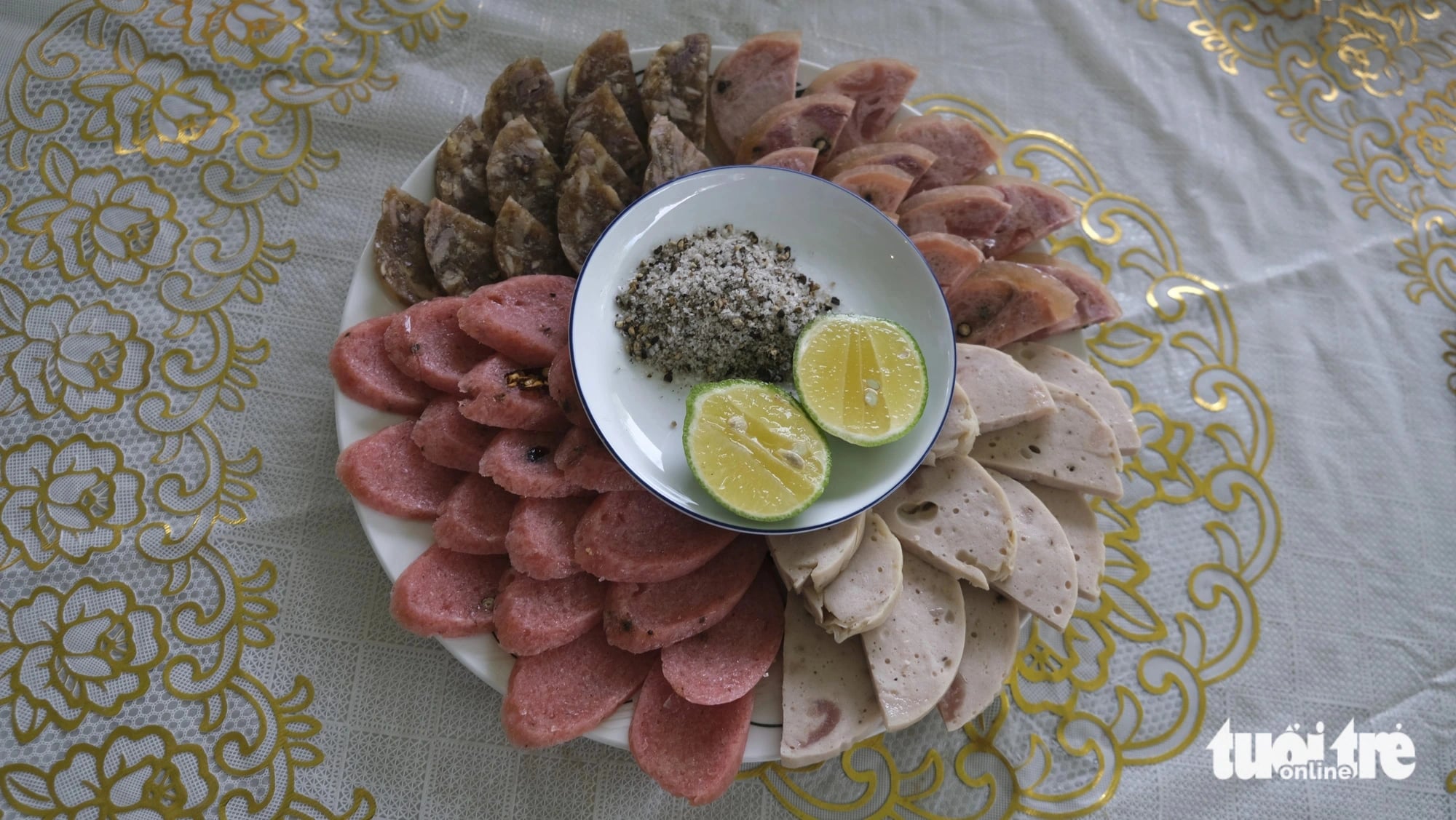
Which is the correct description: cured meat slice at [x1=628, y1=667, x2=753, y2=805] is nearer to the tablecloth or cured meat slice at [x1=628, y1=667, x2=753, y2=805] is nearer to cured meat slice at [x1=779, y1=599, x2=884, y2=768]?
cured meat slice at [x1=779, y1=599, x2=884, y2=768]

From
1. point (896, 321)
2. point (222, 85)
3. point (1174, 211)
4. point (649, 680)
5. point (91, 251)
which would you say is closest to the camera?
point (649, 680)

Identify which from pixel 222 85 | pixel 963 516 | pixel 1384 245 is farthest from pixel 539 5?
pixel 1384 245

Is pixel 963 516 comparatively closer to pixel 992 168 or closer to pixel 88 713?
pixel 992 168

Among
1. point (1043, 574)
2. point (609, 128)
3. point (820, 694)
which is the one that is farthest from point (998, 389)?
point (609, 128)

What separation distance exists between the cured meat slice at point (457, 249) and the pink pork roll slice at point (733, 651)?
107cm

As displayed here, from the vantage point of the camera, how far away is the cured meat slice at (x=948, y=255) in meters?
2.37

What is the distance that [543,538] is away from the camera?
6.68ft

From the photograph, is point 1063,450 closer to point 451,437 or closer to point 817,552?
point 817,552

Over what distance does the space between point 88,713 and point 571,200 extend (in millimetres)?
1731

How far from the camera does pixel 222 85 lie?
280 centimetres

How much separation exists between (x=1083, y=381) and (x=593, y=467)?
4.41 ft

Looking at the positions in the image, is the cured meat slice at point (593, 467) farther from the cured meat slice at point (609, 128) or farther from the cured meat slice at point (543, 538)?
the cured meat slice at point (609, 128)

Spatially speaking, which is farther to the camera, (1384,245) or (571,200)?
(1384,245)

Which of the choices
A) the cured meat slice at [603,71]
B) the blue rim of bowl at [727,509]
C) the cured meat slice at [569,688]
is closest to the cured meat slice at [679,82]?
the cured meat slice at [603,71]
